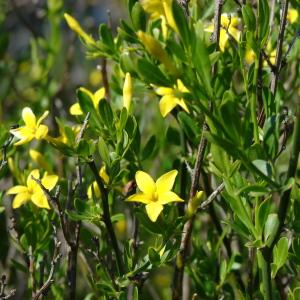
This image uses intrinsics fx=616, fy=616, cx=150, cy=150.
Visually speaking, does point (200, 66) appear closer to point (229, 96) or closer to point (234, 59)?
point (229, 96)

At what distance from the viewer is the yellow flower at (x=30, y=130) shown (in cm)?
128

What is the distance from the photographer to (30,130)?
1336 mm

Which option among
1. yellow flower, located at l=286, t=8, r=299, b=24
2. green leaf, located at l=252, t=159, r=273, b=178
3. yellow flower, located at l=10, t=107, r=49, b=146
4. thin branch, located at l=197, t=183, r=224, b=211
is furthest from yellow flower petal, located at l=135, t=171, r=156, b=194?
yellow flower, located at l=286, t=8, r=299, b=24

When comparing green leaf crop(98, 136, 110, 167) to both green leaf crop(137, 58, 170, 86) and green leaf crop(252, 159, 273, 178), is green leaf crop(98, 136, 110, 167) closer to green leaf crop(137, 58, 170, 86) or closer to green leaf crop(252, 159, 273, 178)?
green leaf crop(137, 58, 170, 86)

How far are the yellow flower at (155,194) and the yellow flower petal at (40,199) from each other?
0.78ft

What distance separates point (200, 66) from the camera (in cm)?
93

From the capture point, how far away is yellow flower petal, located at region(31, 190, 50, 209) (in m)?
Result: 1.34

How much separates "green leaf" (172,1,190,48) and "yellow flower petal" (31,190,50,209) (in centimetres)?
57

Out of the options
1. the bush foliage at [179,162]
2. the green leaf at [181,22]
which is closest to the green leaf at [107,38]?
the bush foliage at [179,162]

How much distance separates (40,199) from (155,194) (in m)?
0.29

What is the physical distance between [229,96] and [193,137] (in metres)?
0.35

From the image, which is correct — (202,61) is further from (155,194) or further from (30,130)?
(30,130)

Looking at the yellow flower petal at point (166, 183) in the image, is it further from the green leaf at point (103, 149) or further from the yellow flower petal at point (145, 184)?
the green leaf at point (103, 149)

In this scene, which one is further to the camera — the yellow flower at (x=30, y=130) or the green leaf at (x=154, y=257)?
the yellow flower at (x=30, y=130)
